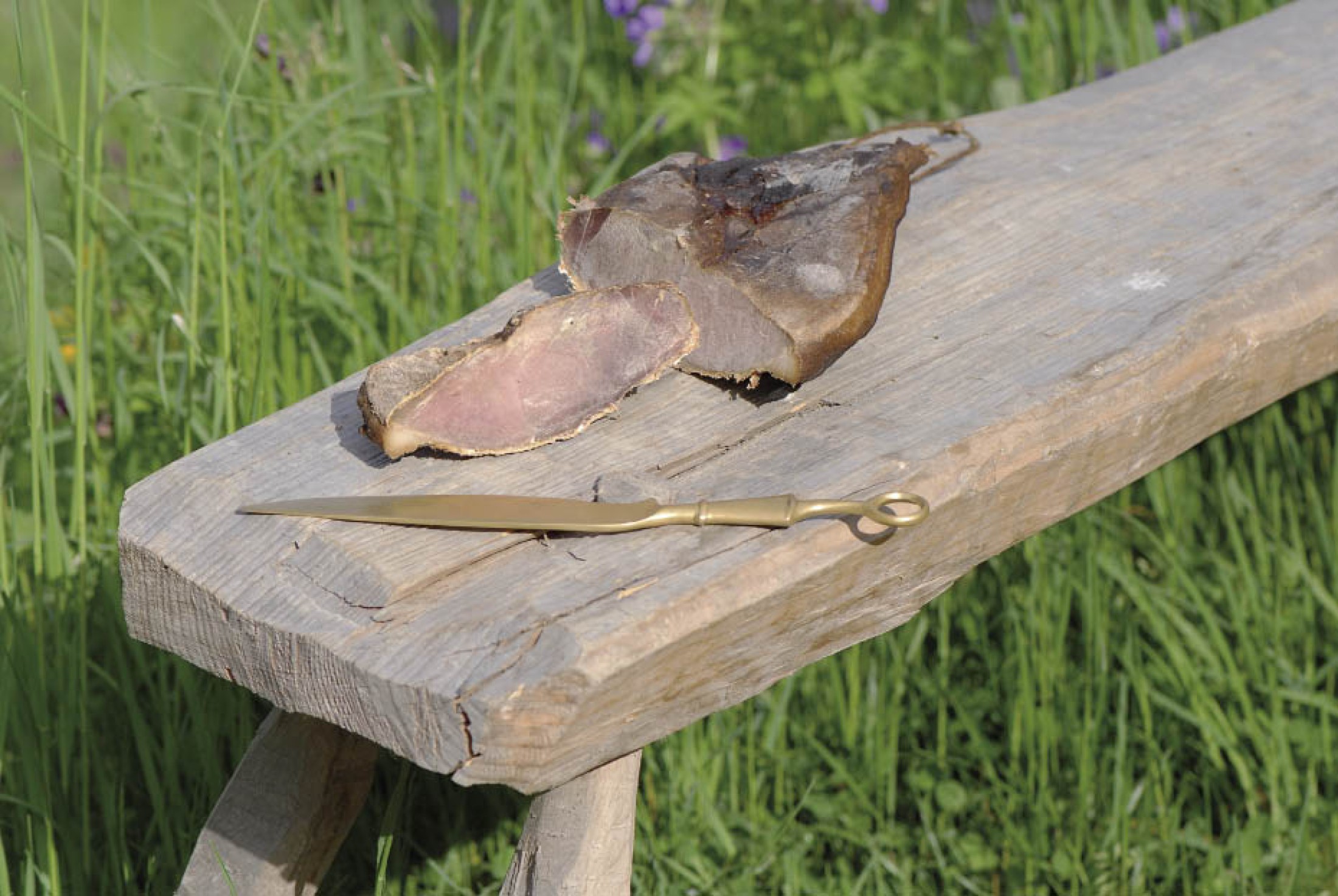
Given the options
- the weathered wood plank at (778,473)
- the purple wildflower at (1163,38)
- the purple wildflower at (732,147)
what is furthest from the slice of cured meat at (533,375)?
the purple wildflower at (1163,38)

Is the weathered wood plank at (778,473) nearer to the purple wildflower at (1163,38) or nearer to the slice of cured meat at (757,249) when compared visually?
the slice of cured meat at (757,249)

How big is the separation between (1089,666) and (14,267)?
1.64 metres

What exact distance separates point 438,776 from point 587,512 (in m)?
1.05

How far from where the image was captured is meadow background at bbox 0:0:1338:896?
2004mm

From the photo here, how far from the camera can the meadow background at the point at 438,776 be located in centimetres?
200

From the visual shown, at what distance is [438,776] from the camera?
7.32 feet

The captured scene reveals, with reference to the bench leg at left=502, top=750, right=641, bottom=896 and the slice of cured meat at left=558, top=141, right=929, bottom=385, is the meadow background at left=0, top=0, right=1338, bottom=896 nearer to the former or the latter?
the bench leg at left=502, top=750, right=641, bottom=896

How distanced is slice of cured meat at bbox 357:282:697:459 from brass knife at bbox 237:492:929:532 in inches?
3.5

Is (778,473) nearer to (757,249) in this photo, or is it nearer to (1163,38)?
(757,249)

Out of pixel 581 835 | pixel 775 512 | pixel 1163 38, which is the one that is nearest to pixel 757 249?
pixel 775 512

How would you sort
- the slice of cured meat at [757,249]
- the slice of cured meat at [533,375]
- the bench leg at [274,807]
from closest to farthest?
the slice of cured meat at [533,375], the slice of cured meat at [757,249], the bench leg at [274,807]

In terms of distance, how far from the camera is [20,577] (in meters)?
2.20

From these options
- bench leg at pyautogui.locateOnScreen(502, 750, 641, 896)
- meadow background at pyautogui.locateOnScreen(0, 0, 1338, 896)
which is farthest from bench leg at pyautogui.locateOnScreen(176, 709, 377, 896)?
bench leg at pyautogui.locateOnScreen(502, 750, 641, 896)

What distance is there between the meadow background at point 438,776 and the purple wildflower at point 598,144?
264mm
